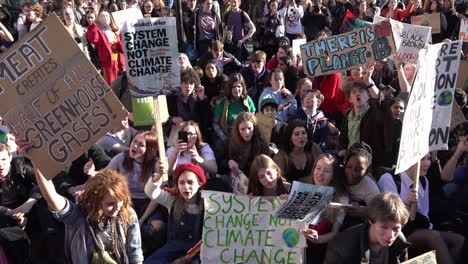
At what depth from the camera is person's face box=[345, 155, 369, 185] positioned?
16.1 feet

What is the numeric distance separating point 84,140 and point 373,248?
2.05 m

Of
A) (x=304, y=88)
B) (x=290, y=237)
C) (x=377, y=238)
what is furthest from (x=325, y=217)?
(x=304, y=88)

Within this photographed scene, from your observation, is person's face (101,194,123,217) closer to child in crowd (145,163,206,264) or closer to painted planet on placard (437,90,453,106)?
child in crowd (145,163,206,264)

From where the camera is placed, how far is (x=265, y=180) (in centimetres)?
479

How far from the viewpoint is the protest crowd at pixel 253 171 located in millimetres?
3941

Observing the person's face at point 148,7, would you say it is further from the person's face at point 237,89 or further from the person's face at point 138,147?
the person's face at point 138,147

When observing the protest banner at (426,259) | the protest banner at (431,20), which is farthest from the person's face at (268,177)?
the protest banner at (431,20)

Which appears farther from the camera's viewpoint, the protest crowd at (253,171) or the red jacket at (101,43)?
the red jacket at (101,43)

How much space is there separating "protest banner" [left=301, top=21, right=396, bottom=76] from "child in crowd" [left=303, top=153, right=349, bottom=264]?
7.82 feet

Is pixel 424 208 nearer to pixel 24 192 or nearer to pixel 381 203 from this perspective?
pixel 381 203

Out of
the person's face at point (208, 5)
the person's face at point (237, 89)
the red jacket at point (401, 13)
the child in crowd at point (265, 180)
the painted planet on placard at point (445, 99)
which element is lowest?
the child in crowd at point (265, 180)

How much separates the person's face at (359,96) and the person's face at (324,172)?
1621 mm

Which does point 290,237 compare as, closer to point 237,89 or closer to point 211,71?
point 237,89

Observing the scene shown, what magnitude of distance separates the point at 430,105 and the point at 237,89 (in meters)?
2.64
